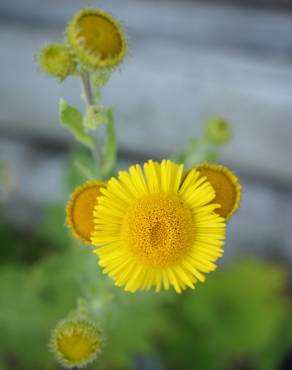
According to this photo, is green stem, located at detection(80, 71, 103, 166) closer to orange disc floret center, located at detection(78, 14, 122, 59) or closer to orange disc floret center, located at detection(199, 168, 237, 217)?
orange disc floret center, located at detection(78, 14, 122, 59)

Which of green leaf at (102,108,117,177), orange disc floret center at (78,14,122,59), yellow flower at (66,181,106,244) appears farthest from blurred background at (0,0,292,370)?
orange disc floret center at (78,14,122,59)

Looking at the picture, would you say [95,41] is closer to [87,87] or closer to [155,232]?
[87,87]

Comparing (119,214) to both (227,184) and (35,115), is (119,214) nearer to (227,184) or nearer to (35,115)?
(227,184)

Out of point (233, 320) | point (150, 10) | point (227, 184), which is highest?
point (150, 10)

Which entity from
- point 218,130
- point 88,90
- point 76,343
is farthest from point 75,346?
point 218,130

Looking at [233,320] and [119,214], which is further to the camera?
[233,320]

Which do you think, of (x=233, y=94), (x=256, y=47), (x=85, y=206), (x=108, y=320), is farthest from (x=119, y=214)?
(x=256, y=47)
